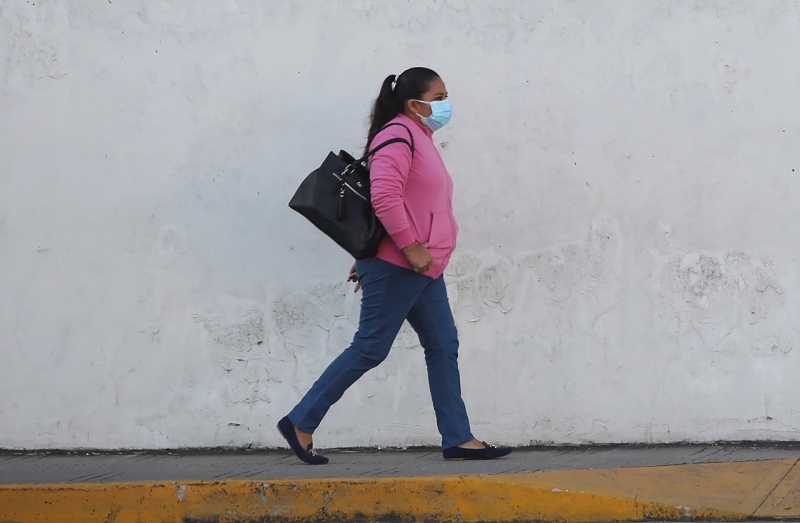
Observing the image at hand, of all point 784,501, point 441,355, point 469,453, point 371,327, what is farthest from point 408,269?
point 784,501

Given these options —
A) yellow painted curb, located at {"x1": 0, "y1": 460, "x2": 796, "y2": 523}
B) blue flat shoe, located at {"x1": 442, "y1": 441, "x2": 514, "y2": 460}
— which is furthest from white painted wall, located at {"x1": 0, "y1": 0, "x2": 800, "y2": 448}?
yellow painted curb, located at {"x1": 0, "y1": 460, "x2": 796, "y2": 523}

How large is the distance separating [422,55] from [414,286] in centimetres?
124

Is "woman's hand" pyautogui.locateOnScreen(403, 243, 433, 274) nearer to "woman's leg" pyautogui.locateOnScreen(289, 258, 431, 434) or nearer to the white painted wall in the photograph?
"woman's leg" pyautogui.locateOnScreen(289, 258, 431, 434)

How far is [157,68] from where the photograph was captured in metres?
4.73

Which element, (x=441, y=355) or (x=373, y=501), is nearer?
(x=373, y=501)

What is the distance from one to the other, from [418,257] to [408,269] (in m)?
0.12

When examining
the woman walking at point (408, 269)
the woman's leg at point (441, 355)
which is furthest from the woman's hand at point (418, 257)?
the woman's leg at point (441, 355)

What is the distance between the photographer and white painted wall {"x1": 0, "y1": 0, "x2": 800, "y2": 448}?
4703 mm

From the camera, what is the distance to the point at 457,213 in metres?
4.74

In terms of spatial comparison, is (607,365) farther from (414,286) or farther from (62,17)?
(62,17)

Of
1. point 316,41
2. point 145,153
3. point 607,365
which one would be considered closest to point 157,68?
point 145,153

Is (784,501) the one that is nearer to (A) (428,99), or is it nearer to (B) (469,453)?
(B) (469,453)

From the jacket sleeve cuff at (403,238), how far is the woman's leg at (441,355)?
1.01ft

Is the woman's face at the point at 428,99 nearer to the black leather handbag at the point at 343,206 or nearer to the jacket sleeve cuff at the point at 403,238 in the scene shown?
the black leather handbag at the point at 343,206
